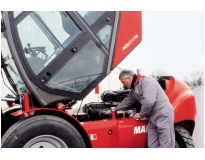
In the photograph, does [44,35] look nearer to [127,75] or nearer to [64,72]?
[64,72]

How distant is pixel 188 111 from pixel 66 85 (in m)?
1.74

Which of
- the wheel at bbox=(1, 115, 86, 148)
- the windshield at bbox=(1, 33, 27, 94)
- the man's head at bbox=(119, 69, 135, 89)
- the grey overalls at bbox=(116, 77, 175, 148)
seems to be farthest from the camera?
Result: the man's head at bbox=(119, 69, 135, 89)

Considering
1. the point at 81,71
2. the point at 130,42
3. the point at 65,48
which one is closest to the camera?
the point at 65,48

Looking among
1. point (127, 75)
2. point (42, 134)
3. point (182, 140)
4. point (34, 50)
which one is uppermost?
point (34, 50)

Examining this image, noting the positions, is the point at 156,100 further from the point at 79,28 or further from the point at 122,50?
the point at 79,28

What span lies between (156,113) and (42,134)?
140 cm

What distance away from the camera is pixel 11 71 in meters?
3.02

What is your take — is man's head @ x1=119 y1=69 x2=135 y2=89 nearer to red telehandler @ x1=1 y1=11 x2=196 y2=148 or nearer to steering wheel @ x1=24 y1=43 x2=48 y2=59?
red telehandler @ x1=1 y1=11 x2=196 y2=148

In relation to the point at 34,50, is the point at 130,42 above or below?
above

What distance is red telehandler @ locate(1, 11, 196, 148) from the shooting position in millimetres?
2584

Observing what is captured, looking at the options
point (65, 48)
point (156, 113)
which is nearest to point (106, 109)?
point (156, 113)

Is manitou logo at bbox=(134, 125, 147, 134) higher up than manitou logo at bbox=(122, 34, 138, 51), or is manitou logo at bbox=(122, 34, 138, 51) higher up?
manitou logo at bbox=(122, 34, 138, 51)

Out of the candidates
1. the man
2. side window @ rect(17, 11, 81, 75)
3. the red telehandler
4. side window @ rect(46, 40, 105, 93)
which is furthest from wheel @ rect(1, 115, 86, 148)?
the man

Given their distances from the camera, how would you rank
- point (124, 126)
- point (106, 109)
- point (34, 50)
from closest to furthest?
point (34, 50)
point (124, 126)
point (106, 109)
